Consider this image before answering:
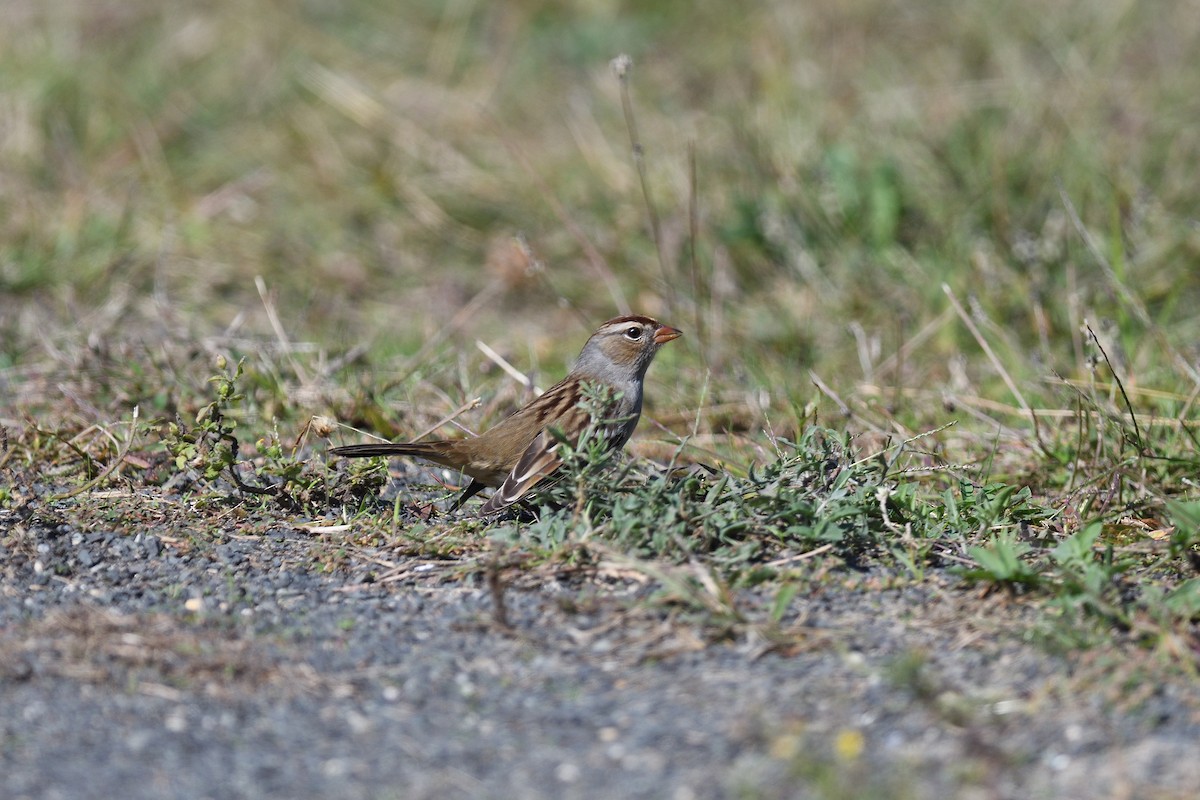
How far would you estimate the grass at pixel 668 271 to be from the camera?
4379 millimetres

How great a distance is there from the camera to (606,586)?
13.5 ft

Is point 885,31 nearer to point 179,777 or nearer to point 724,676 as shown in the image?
point 724,676

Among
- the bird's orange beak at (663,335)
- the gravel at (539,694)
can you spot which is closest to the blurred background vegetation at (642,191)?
the bird's orange beak at (663,335)

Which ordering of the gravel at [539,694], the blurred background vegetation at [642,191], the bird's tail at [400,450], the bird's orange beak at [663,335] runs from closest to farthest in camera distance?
the gravel at [539,694] → the bird's tail at [400,450] → the bird's orange beak at [663,335] → the blurred background vegetation at [642,191]

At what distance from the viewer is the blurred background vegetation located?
675 centimetres

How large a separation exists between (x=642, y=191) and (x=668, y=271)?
26.0 inches

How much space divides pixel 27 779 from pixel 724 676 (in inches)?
61.0

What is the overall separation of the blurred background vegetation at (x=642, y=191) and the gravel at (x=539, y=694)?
6.00 ft

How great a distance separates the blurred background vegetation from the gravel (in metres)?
1.83

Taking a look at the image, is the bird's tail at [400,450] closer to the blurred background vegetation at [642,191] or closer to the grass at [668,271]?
the grass at [668,271]

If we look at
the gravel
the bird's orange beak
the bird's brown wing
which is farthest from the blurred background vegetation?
the gravel

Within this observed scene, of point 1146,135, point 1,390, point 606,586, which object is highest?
point 1146,135

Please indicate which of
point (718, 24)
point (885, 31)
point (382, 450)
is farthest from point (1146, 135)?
point (382, 450)

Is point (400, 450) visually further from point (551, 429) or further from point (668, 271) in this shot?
point (668, 271)
